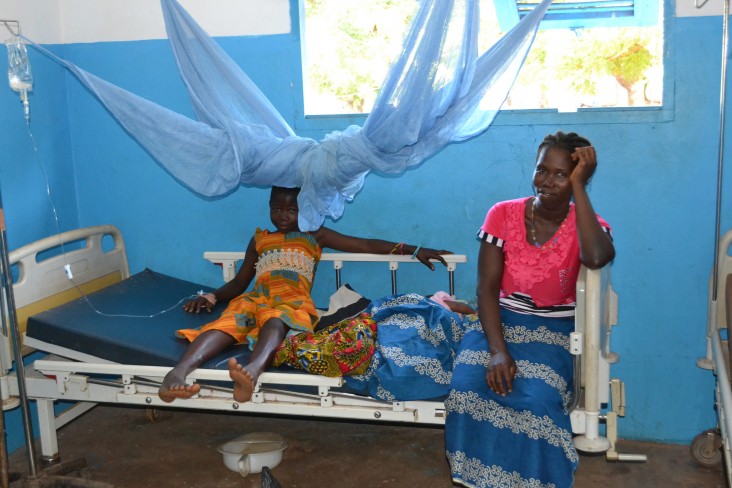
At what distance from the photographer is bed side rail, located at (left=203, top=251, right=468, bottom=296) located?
3.77 meters

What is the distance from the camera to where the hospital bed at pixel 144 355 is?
283cm

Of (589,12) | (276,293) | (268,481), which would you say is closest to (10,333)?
(276,293)

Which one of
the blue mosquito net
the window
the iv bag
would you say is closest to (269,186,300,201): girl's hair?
the blue mosquito net

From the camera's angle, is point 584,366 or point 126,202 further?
point 126,202

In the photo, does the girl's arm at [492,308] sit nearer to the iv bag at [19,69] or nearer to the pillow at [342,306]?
the pillow at [342,306]

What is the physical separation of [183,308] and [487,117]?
1664mm

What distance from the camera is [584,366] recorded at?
9.18 feet

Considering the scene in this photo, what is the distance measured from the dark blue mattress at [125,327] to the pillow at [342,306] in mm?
420

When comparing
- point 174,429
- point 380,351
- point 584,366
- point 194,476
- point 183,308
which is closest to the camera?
point 584,366

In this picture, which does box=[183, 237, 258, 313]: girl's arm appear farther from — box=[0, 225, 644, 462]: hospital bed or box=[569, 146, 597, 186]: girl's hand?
box=[569, 146, 597, 186]: girl's hand

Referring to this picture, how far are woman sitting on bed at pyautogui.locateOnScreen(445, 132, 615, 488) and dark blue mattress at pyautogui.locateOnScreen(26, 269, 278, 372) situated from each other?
793 millimetres

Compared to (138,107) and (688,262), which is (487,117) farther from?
(138,107)

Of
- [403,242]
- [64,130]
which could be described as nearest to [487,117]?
[403,242]

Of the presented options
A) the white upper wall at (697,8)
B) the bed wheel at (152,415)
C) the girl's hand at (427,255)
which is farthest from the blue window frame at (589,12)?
the bed wheel at (152,415)
